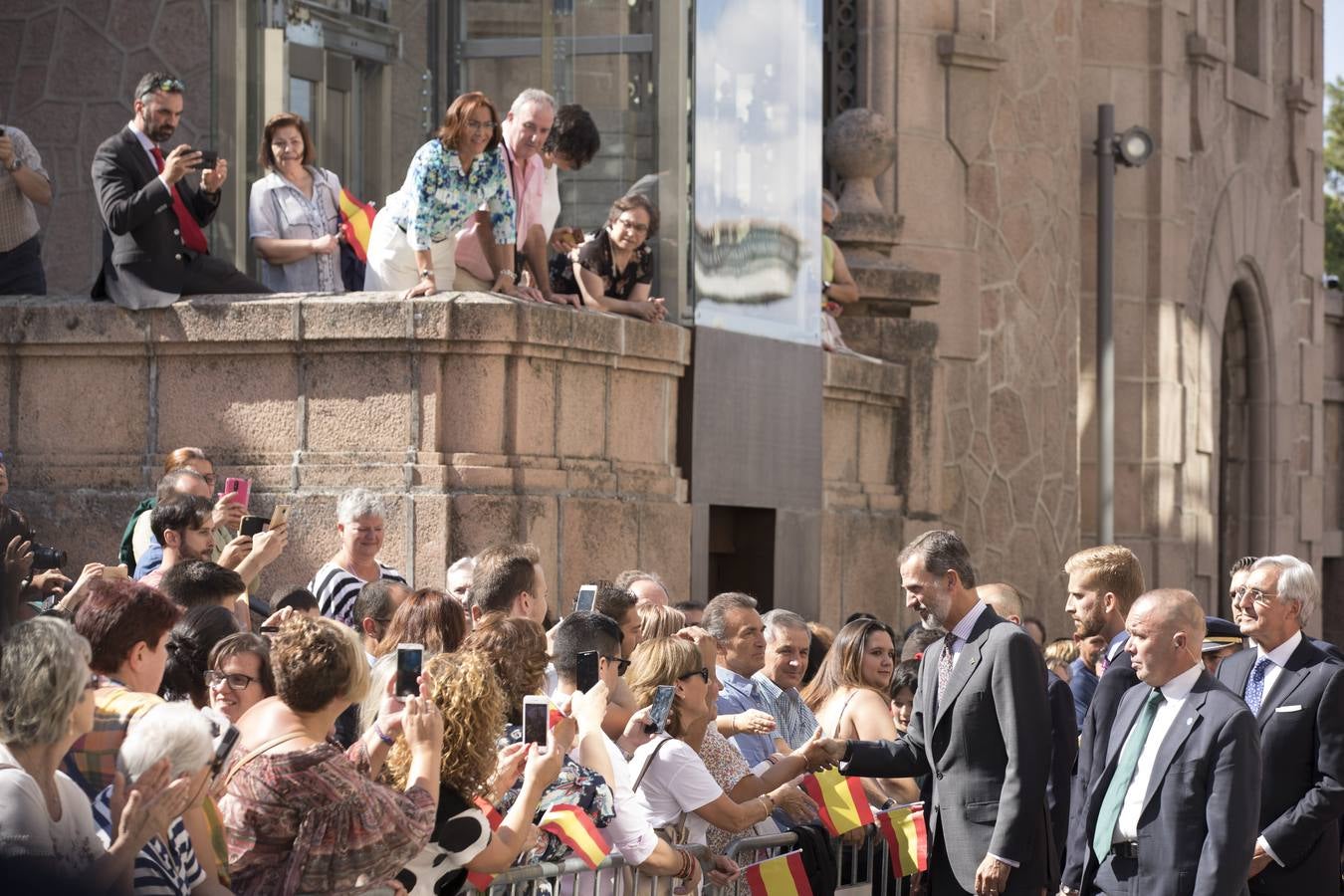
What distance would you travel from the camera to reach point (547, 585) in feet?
31.7

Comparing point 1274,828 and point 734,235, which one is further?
point 734,235

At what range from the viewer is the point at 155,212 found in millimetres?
9586

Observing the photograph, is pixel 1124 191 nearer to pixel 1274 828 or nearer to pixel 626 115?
pixel 626 115

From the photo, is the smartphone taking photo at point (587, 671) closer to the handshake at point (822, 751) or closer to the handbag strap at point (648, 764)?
the handbag strap at point (648, 764)

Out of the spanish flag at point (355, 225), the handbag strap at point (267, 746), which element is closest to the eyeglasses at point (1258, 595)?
the handbag strap at point (267, 746)

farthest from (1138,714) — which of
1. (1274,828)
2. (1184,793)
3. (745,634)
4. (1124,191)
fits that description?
(1124,191)

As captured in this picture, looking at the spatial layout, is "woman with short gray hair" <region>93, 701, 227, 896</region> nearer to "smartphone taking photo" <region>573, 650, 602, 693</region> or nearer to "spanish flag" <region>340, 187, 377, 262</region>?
"smartphone taking photo" <region>573, 650, 602, 693</region>

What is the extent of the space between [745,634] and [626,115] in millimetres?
4067

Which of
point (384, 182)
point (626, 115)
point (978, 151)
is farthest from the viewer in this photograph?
point (978, 151)

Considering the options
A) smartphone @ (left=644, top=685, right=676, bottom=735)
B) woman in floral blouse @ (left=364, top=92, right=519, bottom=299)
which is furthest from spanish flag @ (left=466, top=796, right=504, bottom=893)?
woman in floral blouse @ (left=364, top=92, right=519, bottom=299)

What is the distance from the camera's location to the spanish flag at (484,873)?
527 cm

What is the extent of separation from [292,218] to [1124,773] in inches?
207

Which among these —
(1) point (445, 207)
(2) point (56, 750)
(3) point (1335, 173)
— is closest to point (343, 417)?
(1) point (445, 207)

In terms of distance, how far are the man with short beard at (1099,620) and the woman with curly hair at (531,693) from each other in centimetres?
209
